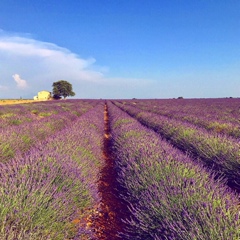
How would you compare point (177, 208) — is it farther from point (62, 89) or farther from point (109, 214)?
point (62, 89)

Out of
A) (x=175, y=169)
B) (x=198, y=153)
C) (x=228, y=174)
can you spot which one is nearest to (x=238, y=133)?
(x=198, y=153)

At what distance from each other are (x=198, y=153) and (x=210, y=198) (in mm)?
3014

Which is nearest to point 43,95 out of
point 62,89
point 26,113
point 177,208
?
point 62,89

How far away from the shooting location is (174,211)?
6.37 ft

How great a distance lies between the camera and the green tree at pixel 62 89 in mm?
63906

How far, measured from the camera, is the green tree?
63906 millimetres

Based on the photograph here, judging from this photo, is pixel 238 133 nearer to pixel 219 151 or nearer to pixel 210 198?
pixel 219 151

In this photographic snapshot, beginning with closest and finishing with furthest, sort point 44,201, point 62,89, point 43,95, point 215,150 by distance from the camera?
1. point 44,201
2. point 215,150
3. point 62,89
4. point 43,95

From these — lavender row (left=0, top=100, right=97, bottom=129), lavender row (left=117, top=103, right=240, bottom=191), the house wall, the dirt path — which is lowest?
the dirt path

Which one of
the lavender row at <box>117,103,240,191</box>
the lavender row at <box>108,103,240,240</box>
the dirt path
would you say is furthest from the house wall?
the lavender row at <box>108,103,240,240</box>

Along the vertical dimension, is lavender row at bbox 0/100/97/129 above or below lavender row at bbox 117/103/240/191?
above

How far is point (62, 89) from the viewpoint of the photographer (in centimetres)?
6419

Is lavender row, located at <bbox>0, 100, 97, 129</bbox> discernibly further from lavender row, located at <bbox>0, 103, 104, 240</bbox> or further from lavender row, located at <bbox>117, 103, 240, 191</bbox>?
lavender row, located at <bbox>117, 103, 240, 191</bbox>

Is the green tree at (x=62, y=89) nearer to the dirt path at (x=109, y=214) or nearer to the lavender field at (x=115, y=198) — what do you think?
the lavender field at (x=115, y=198)
